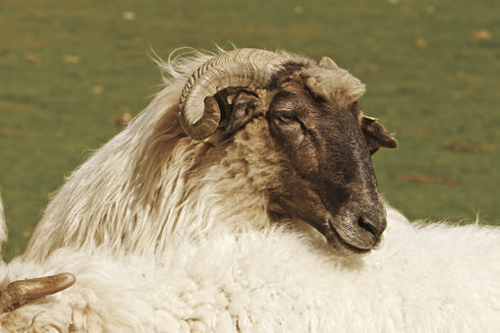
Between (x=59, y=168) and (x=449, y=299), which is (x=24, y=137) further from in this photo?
(x=449, y=299)

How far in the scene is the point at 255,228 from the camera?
3.49m

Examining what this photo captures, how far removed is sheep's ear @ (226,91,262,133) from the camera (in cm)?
350

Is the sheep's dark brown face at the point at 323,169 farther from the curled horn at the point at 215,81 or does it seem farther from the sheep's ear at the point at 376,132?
the sheep's ear at the point at 376,132

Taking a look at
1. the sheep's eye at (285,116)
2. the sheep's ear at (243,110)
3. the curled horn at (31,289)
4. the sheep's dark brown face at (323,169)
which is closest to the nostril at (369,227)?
the sheep's dark brown face at (323,169)

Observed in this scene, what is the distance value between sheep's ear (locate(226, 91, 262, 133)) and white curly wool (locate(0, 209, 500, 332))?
534 mm

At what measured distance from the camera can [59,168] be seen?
913 centimetres

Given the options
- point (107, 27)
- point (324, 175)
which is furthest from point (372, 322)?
point (107, 27)

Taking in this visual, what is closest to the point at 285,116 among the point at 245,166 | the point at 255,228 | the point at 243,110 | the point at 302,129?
the point at 302,129

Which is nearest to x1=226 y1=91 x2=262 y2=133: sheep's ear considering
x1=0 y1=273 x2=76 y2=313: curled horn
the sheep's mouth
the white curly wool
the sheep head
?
the sheep head

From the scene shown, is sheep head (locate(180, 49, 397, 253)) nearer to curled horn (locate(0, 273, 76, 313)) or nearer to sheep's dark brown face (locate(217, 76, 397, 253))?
sheep's dark brown face (locate(217, 76, 397, 253))

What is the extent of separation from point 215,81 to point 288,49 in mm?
→ 10770

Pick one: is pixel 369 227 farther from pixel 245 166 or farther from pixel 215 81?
pixel 215 81

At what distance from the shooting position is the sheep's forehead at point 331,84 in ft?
11.8

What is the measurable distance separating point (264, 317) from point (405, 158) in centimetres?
750
